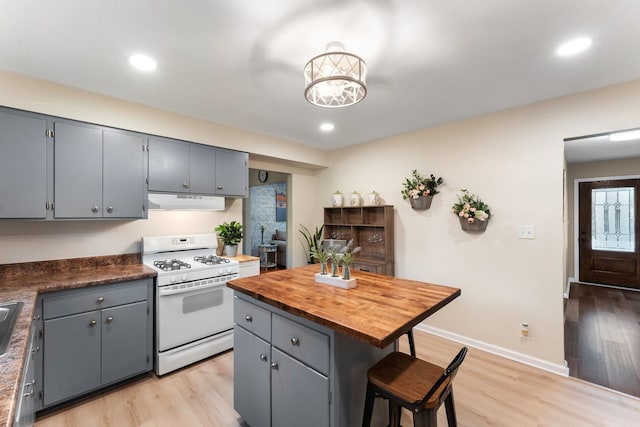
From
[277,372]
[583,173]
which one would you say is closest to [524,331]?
[277,372]

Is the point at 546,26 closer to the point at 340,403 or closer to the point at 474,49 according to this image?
the point at 474,49

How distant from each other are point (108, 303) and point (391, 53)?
288cm

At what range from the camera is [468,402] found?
2191 millimetres

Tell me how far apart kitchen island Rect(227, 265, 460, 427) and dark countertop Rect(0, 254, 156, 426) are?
3.26 ft

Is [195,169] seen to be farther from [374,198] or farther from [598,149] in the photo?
[598,149]

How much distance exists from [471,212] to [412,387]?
2191 mm

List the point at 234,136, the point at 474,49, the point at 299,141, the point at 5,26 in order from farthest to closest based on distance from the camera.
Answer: the point at 299,141
the point at 234,136
the point at 474,49
the point at 5,26

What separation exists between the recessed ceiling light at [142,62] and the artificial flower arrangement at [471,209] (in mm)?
3130

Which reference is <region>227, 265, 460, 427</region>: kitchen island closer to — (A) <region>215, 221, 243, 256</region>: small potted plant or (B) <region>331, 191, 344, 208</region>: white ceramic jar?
(A) <region>215, 221, 243, 256</region>: small potted plant

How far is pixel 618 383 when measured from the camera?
2385 millimetres

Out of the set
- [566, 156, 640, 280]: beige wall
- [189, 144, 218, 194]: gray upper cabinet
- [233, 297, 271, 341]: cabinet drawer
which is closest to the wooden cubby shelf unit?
[189, 144, 218, 194]: gray upper cabinet

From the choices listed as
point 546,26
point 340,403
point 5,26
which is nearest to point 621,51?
point 546,26

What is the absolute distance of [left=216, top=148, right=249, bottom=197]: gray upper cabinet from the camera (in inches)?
128

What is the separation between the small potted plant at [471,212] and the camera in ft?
9.72
